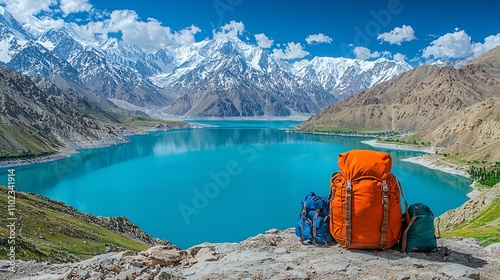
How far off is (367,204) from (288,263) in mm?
2110

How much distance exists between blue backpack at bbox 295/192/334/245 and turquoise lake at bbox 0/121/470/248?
43115mm

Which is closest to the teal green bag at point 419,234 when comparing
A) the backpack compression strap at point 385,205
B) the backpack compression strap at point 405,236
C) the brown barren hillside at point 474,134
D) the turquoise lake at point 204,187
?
the backpack compression strap at point 405,236

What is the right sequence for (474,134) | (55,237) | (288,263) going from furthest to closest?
1. (474,134)
2. (55,237)
3. (288,263)

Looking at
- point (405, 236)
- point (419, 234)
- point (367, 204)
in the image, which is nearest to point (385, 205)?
point (367, 204)

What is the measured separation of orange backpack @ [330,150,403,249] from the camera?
817 cm

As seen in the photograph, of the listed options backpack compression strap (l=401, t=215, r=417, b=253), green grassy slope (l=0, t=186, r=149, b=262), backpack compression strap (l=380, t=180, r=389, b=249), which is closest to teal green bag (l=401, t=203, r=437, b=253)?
backpack compression strap (l=401, t=215, r=417, b=253)

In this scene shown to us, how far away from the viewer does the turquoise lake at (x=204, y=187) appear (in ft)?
199

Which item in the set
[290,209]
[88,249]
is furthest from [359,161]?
[290,209]

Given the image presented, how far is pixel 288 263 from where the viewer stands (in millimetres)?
8117

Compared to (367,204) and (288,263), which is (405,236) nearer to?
(367,204)

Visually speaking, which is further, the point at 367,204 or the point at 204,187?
the point at 204,187

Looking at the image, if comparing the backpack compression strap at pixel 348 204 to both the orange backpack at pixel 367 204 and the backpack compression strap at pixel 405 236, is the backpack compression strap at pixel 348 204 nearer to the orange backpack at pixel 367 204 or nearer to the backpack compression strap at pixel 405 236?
the orange backpack at pixel 367 204

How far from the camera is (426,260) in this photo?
8367mm

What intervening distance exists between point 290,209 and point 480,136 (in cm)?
10405
